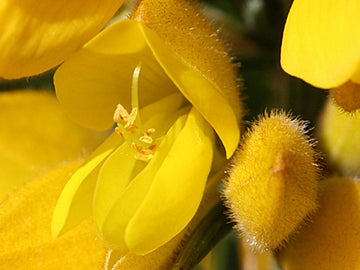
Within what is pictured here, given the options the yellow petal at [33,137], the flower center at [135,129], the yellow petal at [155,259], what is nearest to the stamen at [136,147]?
the flower center at [135,129]

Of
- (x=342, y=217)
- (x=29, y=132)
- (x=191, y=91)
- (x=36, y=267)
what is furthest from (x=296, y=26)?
(x=29, y=132)

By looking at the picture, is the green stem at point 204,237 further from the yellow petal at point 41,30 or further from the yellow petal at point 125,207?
the yellow petal at point 41,30

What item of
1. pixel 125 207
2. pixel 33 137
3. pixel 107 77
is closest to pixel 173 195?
pixel 125 207

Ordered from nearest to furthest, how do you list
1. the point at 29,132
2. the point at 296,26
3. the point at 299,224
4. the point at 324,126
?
1. the point at 296,26
2. the point at 299,224
3. the point at 324,126
4. the point at 29,132

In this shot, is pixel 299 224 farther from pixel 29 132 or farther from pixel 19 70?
pixel 29 132

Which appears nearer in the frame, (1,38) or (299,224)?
(1,38)

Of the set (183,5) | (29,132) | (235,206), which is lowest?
(29,132)

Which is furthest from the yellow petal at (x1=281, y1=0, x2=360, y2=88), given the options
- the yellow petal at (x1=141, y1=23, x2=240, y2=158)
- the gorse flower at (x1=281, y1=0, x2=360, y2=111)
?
the yellow petal at (x1=141, y1=23, x2=240, y2=158)
